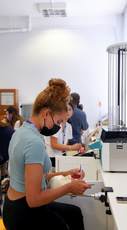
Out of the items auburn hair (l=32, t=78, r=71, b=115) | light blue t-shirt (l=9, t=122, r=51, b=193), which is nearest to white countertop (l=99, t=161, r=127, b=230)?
light blue t-shirt (l=9, t=122, r=51, b=193)

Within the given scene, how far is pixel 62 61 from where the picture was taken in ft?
15.6

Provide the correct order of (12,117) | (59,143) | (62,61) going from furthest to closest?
(62,61) → (12,117) → (59,143)

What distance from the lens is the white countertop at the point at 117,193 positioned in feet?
2.74

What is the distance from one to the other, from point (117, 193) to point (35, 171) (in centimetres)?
47

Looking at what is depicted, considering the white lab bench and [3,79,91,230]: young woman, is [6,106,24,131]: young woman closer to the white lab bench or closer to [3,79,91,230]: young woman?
the white lab bench

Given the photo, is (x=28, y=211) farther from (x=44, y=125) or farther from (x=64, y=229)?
(x=44, y=125)

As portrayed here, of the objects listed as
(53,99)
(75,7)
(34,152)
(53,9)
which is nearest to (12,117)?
(53,9)

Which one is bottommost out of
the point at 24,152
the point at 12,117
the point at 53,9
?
the point at 24,152

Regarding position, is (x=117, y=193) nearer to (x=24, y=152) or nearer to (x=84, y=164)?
(x=24, y=152)

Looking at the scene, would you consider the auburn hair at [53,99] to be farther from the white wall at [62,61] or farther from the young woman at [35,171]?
the white wall at [62,61]

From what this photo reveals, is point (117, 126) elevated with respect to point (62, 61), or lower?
lower

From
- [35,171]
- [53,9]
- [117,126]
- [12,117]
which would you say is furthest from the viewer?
[53,9]

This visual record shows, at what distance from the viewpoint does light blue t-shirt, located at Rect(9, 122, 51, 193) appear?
0.95 meters

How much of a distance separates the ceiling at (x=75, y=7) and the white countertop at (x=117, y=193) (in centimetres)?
362
